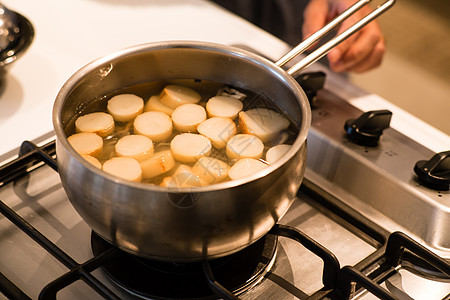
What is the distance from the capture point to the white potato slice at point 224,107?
702 millimetres

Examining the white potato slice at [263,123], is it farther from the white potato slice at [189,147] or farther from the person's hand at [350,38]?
the person's hand at [350,38]

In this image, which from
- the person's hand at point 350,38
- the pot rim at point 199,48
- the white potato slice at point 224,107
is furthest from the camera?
the person's hand at point 350,38

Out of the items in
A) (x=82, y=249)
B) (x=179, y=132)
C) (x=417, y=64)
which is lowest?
(x=417, y=64)

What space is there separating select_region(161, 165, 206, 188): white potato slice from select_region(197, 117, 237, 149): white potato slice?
0.21 feet

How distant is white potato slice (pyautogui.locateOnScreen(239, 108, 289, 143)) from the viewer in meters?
0.67

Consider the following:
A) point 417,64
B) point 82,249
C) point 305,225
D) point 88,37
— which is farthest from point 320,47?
point 417,64

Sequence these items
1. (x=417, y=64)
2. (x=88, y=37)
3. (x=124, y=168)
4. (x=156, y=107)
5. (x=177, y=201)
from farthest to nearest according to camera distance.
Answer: (x=417, y=64) < (x=88, y=37) < (x=156, y=107) < (x=124, y=168) < (x=177, y=201)

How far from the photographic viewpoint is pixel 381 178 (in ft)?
2.45

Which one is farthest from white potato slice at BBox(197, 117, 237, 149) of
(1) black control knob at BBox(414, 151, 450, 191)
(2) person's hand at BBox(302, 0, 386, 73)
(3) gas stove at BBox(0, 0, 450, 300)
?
(2) person's hand at BBox(302, 0, 386, 73)

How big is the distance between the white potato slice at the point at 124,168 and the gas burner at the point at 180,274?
86mm

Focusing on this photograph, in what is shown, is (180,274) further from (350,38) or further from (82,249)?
(350,38)

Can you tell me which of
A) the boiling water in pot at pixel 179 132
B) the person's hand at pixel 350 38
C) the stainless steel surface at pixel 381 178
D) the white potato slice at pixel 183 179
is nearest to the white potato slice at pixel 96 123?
the boiling water in pot at pixel 179 132

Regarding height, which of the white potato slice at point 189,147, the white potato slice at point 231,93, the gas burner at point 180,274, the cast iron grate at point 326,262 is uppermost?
the white potato slice at point 231,93

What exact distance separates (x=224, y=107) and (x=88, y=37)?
42 centimetres
